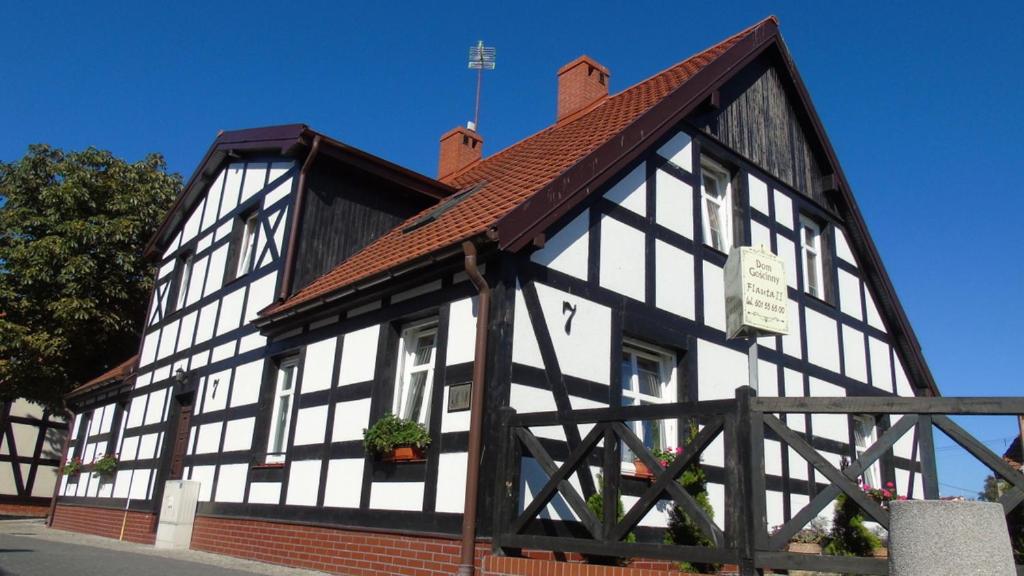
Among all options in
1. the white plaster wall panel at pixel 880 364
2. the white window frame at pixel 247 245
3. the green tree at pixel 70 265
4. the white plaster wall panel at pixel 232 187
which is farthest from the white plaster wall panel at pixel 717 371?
the green tree at pixel 70 265

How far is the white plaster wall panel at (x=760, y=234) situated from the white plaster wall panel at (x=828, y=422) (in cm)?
213

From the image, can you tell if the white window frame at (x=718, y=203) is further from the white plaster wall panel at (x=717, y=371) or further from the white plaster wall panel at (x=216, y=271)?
the white plaster wall panel at (x=216, y=271)

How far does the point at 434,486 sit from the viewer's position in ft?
25.8

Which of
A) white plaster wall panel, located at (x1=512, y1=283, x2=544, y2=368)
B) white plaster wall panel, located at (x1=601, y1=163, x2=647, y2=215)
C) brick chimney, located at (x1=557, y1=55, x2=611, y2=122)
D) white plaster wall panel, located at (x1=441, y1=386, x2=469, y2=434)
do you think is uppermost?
brick chimney, located at (x1=557, y1=55, x2=611, y2=122)

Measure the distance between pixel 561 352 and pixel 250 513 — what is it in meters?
5.42

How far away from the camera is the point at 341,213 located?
12820 millimetres

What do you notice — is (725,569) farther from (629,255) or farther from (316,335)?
(316,335)

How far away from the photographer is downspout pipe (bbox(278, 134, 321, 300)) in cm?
1188

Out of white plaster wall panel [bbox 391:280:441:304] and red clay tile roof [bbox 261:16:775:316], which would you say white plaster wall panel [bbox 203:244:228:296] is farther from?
white plaster wall panel [bbox 391:280:441:304]

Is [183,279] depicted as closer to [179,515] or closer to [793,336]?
[179,515]

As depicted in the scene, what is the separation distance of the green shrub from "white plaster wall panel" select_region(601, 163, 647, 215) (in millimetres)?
3366

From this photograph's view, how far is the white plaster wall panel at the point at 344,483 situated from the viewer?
354 inches

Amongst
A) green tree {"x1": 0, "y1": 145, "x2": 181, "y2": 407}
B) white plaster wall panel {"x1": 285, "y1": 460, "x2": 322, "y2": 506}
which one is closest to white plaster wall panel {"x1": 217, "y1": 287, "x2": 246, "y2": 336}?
white plaster wall panel {"x1": 285, "y1": 460, "x2": 322, "y2": 506}

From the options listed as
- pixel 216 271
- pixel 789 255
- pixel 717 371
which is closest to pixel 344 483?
pixel 717 371
